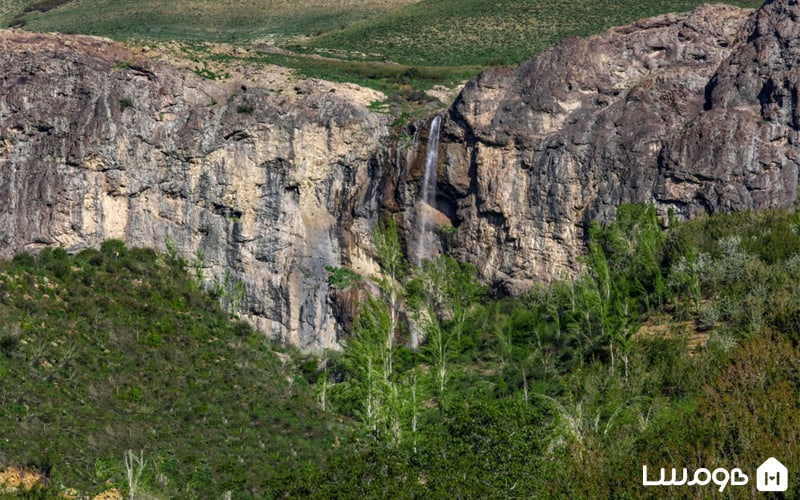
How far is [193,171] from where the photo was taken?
69688 mm

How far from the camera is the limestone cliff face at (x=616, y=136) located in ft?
197

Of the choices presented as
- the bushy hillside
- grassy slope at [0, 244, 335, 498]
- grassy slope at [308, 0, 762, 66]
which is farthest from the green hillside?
grassy slope at [0, 244, 335, 498]

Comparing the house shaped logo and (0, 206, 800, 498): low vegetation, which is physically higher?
the house shaped logo

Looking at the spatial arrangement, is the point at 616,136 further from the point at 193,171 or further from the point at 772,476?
the point at 772,476

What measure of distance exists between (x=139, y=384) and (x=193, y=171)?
22037 millimetres

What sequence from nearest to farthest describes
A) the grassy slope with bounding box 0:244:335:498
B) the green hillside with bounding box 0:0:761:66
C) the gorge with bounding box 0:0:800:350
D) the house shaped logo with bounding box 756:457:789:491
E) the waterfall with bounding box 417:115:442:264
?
1. the house shaped logo with bounding box 756:457:789:491
2. the grassy slope with bounding box 0:244:335:498
3. the gorge with bounding box 0:0:800:350
4. the waterfall with bounding box 417:115:442:264
5. the green hillside with bounding box 0:0:761:66

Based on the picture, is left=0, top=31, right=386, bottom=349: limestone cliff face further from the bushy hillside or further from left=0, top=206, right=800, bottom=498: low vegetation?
the bushy hillside

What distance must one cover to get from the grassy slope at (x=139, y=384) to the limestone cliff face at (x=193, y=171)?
3043 mm

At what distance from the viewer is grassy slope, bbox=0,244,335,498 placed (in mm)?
43531

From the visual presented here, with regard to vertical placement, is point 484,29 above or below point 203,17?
below

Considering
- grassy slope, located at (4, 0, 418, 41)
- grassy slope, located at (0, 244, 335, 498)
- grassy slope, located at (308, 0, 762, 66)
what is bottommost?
grassy slope, located at (0, 244, 335, 498)

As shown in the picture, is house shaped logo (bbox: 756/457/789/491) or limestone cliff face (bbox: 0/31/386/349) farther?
limestone cliff face (bbox: 0/31/386/349)

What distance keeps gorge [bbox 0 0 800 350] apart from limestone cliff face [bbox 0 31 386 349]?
11cm

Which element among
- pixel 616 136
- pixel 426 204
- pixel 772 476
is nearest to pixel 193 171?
pixel 426 204
